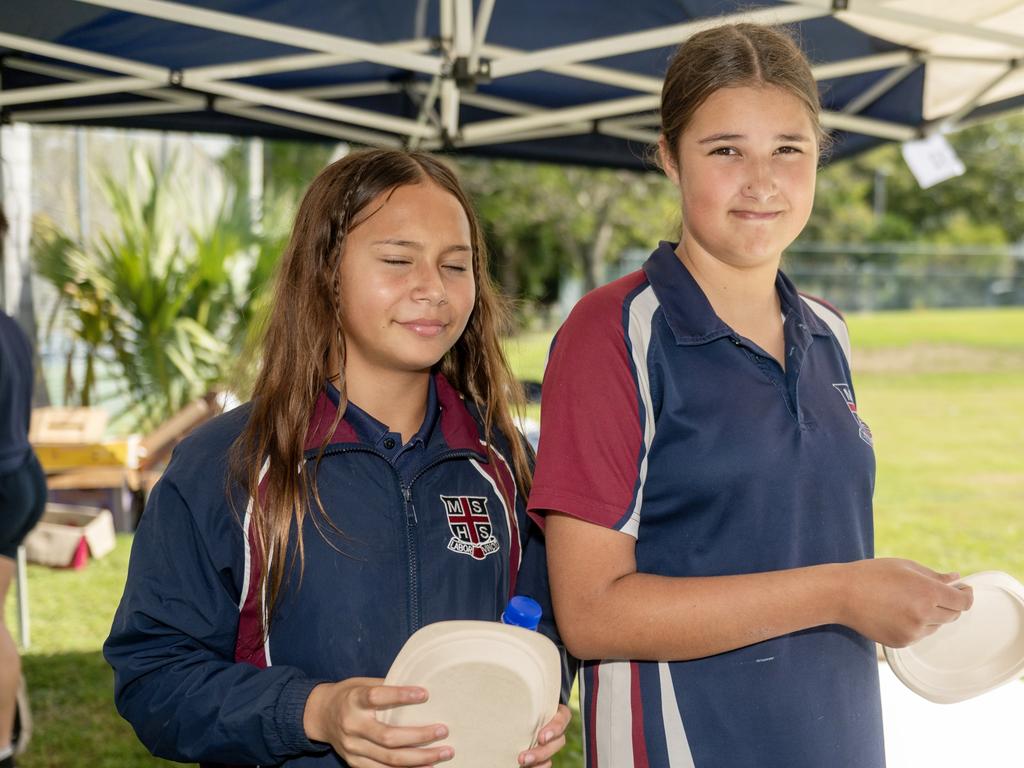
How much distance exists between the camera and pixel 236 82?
418 centimetres

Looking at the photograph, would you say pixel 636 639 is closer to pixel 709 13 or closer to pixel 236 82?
pixel 709 13

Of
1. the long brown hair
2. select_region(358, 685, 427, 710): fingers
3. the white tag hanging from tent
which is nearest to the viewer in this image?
select_region(358, 685, 427, 710): fingers

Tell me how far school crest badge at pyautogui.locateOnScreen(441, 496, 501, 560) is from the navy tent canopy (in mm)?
1928

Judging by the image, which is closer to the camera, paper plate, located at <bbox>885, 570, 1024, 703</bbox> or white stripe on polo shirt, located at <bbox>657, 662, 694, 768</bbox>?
white stripe on polo shirt, located at <bbox>657, 662, 694, 768</bbox>

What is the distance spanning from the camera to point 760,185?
1.36 m

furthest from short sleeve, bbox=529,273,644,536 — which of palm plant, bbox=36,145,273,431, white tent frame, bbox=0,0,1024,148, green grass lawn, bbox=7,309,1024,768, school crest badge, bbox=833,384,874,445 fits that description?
palm plant, bbox=36,145,273,431

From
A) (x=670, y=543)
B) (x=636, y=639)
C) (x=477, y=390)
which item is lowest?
(x=636, y=639)

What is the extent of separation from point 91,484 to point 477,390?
5836 mm

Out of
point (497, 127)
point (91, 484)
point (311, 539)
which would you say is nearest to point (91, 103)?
point (497, 127)

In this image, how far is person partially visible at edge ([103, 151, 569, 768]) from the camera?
136 cm

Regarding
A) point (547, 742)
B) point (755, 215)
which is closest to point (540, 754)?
point (547, 742)

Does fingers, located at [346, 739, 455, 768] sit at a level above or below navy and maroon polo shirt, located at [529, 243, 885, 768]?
below

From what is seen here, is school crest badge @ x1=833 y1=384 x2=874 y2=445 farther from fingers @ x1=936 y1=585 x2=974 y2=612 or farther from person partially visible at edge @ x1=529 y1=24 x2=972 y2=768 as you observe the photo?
fingers @ x1=936 y1=585 x2=974 y2=612

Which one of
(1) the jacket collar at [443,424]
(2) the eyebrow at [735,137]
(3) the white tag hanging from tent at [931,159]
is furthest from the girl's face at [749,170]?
(3) the white tag hanging from tent at [931,159]
